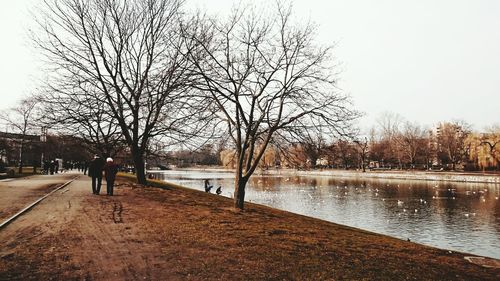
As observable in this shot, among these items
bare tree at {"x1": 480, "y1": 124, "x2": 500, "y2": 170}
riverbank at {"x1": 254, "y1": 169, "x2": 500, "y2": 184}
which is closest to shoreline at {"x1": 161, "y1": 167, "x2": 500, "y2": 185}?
riverbank at {"x1": 254, "y1": 169, "x2": 500, "y2": 184}

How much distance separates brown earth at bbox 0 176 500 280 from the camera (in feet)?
21.4

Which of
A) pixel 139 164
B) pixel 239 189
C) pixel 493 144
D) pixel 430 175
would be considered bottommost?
pixel 430 175

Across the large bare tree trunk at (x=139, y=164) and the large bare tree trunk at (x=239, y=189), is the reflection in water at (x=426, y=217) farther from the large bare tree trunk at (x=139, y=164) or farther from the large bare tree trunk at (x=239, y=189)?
the large bare tree trunk at (x=139, y=164)

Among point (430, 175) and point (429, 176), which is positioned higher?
point (430, 175)

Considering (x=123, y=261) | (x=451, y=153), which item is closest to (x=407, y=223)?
(x=123, y=261)

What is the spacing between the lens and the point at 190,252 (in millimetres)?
7785

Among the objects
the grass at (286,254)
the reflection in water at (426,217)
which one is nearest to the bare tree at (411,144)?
the reflection in water at (426,217)

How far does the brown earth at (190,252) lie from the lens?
6512mm

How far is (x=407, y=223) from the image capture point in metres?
20.9

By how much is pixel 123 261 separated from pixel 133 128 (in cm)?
1593

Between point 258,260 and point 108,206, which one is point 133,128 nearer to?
point 108,206

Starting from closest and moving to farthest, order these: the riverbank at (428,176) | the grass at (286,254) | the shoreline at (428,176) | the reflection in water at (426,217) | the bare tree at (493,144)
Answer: the grass at (286,254) → the reflection in water at (426,217) → the shoreline at (428,176) → the riverbank at (428,176) → the bare tree at (493,144)

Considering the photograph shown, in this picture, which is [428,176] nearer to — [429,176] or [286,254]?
[429,176]

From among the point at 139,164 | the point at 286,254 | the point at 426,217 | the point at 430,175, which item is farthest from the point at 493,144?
the point at 286,254
